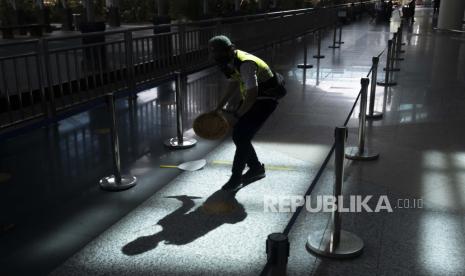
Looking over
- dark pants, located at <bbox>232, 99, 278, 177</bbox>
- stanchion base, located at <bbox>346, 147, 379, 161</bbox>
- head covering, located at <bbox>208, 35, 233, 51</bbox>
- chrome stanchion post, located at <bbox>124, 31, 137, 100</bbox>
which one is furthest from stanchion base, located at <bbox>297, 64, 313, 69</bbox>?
head covering, located at <bbox>208, 35, 233, 51</bbox>

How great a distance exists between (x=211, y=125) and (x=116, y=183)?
1.22m

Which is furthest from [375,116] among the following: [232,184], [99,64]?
[99,64]

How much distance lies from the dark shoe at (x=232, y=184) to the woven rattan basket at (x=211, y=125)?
1.63ft

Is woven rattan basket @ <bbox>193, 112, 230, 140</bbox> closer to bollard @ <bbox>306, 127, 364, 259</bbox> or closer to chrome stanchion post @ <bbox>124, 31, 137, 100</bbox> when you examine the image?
bollard @ <bbox>306, 127, 364, 259</bbox>

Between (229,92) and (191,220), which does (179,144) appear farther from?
(191,220)

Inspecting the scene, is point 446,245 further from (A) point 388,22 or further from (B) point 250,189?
(A) point 388,22

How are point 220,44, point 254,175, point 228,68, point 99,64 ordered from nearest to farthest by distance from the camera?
point 220,44
point 228,68
point 254,175
point 99,64

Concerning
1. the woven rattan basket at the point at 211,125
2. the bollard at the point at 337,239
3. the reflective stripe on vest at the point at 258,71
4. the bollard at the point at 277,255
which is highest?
the reflective stripe on vest at the point at 258,71

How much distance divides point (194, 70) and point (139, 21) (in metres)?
26.0

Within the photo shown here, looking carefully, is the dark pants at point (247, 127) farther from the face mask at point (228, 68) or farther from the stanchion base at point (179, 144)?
Result: the stanchion base at point (179, 144)

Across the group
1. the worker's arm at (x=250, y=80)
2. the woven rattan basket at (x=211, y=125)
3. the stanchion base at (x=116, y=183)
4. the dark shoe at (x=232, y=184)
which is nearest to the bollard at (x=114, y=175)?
the stanchion base at (x=116, y=183)

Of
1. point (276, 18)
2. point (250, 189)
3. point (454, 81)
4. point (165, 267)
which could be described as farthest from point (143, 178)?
point (276, 18)

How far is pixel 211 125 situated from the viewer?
190 inches

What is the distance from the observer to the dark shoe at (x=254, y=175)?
16.5 feet
